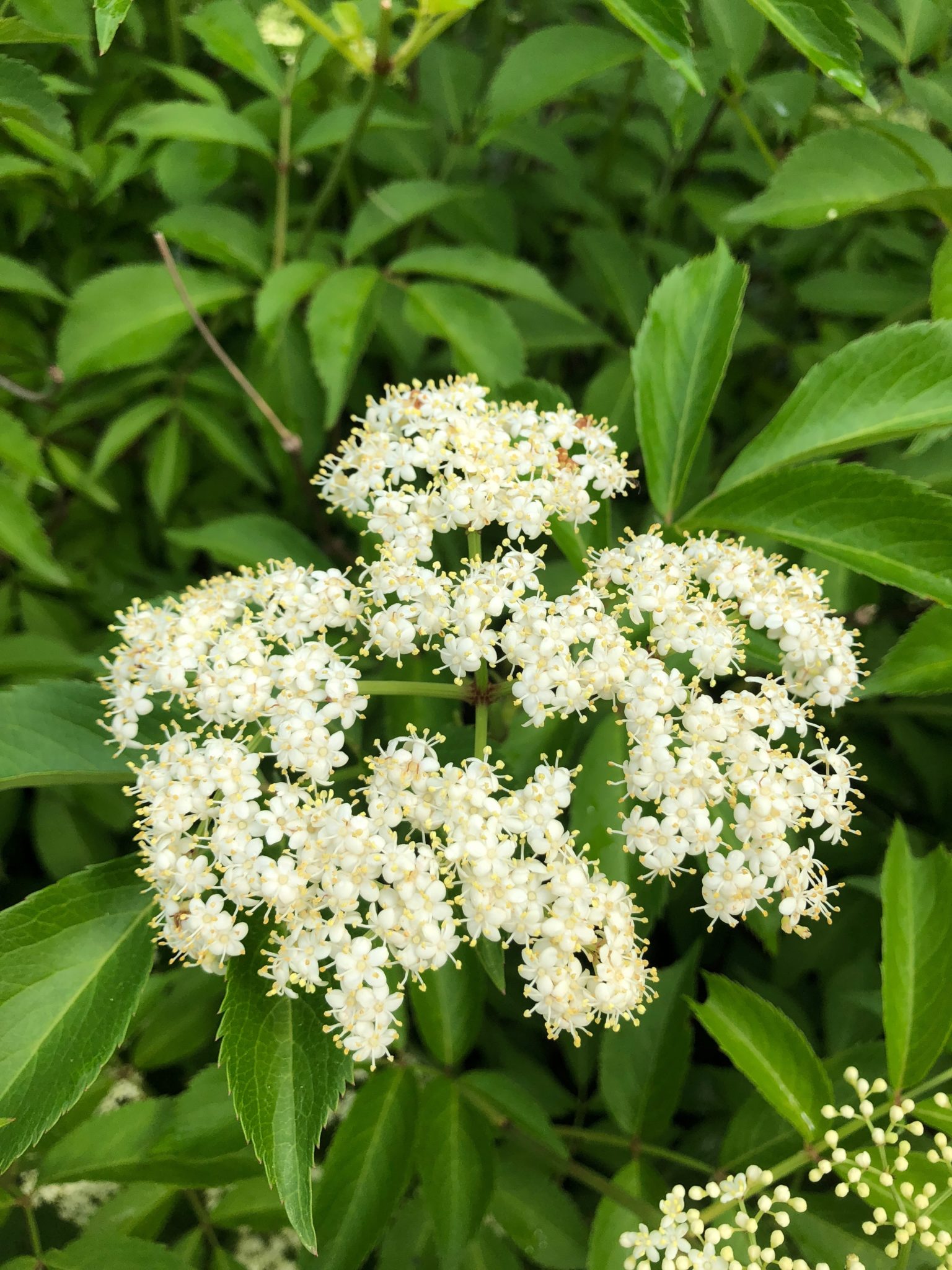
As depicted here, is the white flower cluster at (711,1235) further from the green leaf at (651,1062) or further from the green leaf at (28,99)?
the green leaf at (28,99)

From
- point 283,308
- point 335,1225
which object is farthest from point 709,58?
point 335,1225

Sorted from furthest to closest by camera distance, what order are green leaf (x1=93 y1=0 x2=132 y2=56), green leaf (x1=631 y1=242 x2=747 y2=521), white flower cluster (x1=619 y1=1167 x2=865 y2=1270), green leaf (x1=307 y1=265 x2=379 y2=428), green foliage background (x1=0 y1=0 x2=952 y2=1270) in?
green leaf (x1=307 y1=265 x2=379 y2=428), green leaf (x1=631 y1=242 x2=747 y2=521), green foliage background (x1=0 y1=0 x2=952 y2=1270), white flower cluster (x1=619 y1=1167 x2=865 y2=1270), green leaf (x1=93 y1=0 x2=132 y2=56)

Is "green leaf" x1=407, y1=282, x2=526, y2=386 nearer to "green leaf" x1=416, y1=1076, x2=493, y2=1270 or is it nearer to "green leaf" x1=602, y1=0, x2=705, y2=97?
"green leaf" x1=602, y1=0, x2=705, y2=97

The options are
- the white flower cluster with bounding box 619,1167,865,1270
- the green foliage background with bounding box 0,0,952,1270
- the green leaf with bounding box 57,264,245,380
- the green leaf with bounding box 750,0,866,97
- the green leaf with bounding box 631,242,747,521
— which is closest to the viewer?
the green leaf with bounding box 750,0,866,97

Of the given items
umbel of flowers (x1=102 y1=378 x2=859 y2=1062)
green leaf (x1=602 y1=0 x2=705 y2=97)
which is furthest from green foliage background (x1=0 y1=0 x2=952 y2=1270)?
umbel of flowers (x1=102 y1=378 x2=859 y2=1062)

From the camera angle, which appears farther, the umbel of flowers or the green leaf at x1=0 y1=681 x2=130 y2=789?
the green leaf at x1=0 y1=681 x2=130 y2=789

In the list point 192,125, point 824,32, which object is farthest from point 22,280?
point 824,32

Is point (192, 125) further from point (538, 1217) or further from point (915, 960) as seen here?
point (538, 1217)

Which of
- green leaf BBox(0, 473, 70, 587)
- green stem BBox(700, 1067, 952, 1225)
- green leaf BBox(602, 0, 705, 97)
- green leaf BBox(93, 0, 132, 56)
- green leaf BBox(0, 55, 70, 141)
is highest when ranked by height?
green leaf BBox(93, 0, 132, 56)

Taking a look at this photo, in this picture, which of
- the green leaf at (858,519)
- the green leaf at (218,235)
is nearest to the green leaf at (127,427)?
the green leaf at (218,235)
